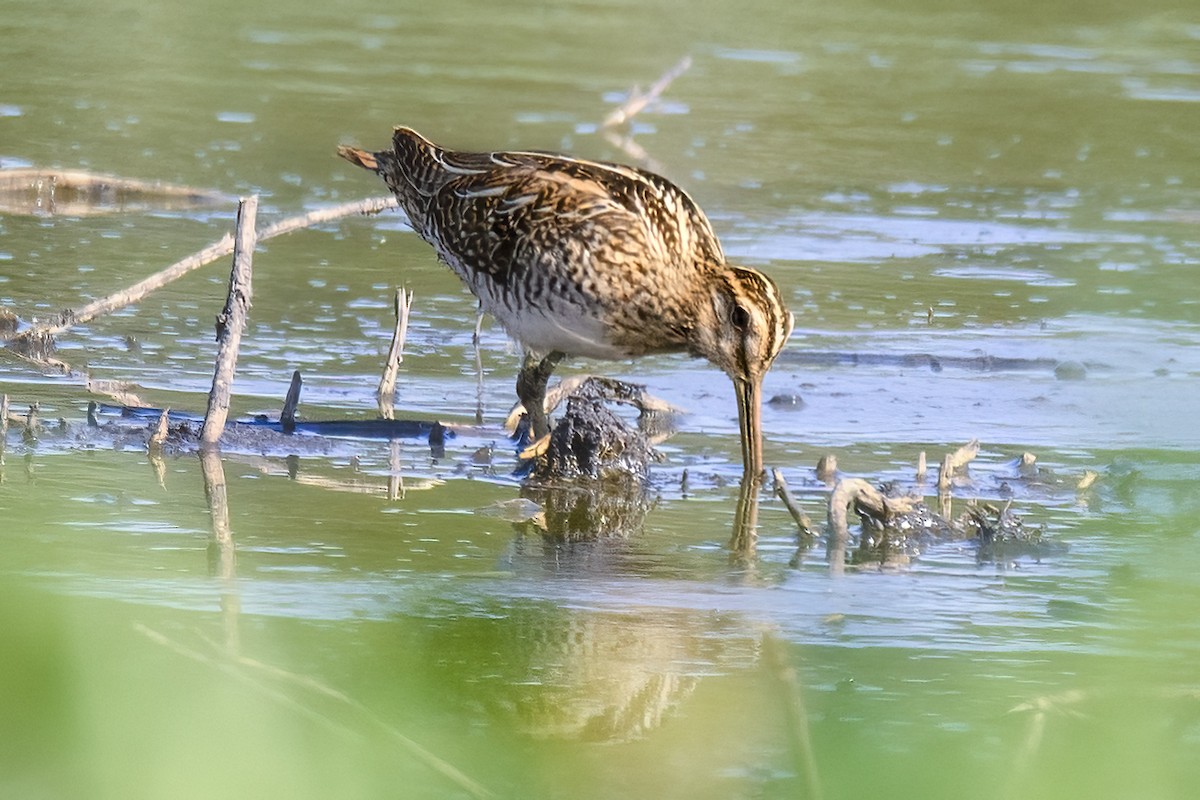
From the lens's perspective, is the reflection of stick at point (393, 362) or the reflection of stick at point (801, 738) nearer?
the reflection of stick at point (801, 738)

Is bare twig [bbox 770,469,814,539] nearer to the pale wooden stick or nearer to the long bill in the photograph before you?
the long bill

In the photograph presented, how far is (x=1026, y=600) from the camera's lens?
165 inches

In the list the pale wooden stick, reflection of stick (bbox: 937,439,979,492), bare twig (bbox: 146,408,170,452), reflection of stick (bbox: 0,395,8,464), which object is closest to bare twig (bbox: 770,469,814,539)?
reflection of stick (bbox: 937,439,979,492)

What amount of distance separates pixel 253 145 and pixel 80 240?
2.75 metres

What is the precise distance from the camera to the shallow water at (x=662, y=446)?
3.18 feet

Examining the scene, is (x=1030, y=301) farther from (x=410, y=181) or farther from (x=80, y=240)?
(x=80, y=240)

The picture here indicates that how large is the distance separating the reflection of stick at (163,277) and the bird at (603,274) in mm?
442

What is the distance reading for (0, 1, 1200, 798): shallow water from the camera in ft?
3.18

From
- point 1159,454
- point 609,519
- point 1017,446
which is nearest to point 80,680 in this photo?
point 1159,454

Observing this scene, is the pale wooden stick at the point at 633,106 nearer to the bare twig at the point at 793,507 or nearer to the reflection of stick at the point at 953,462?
the reflection of stick at the point at 953,462

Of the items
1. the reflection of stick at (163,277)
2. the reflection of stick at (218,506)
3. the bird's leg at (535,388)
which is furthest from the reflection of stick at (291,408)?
Answer: the bird's leg at (535,388)

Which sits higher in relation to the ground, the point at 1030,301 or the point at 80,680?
the point at 1030,301

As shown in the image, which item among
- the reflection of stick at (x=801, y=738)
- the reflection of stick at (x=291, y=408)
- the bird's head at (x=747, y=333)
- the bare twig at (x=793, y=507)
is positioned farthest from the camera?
the reflection of stick at (x=291, y=408)

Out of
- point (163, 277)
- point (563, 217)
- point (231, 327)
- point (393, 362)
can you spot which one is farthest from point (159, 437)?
point (563, 217)
